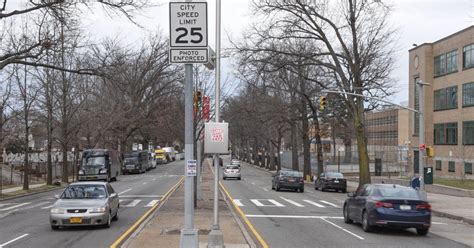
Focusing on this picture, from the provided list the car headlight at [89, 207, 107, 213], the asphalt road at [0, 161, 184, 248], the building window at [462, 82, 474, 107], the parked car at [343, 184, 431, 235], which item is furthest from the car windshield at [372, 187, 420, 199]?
the building window at [462, 82, 474, 107]

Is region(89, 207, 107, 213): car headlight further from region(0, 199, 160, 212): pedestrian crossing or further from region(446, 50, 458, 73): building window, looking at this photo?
region(446, 50, 458, 73): building window

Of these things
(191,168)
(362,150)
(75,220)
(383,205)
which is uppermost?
(191,168)

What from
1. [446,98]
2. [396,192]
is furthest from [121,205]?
[446,98]

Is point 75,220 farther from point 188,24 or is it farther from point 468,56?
point 468,56

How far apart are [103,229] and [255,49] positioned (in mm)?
22955

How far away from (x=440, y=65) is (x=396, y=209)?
2077 inches

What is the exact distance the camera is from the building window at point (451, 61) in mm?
61844

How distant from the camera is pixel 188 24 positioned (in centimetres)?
1025

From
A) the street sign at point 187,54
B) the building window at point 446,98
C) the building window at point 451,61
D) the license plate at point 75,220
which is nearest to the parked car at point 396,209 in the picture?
the license plate at point 75,220

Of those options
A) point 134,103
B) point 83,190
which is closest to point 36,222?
point 83,190

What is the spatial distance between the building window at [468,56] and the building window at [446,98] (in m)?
3.06

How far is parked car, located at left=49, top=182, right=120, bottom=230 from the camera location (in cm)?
1711

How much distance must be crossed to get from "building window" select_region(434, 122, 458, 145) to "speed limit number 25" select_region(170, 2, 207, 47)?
5557 centimetres

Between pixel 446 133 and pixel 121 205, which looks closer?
pixel 121 205
